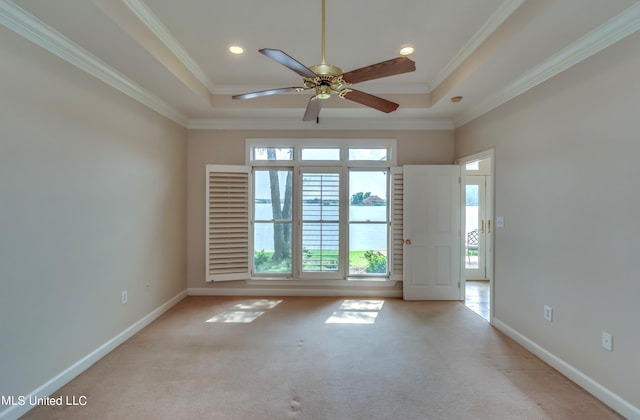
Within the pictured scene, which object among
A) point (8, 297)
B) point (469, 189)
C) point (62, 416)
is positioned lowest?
point (62, 416)

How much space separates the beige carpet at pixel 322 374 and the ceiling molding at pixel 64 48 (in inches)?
101

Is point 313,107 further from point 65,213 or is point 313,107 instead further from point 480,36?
point 65,213

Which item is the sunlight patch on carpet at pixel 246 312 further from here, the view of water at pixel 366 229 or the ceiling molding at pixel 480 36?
the ceiling molding at pixel 480 36

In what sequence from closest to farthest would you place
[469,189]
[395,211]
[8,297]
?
1. [8,297]
2. [395,211]
3. [469,189]

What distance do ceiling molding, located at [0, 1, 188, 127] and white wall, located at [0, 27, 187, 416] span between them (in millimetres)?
55

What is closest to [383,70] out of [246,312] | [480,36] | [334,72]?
[334,72]

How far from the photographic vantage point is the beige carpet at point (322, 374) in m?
1.91

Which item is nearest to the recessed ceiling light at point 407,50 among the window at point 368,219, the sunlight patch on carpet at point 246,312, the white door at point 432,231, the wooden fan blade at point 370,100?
the wooden fan blade at point 370,100

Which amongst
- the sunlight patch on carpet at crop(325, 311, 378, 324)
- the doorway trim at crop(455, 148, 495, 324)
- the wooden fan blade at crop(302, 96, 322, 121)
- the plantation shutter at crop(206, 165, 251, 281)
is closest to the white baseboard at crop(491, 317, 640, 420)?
the doorway trim at crop(455, 148, 495, 324)

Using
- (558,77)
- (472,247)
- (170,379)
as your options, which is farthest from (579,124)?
(170,379)

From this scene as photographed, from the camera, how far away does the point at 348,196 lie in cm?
430

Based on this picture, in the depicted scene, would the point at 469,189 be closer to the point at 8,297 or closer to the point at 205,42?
the point at 205,42

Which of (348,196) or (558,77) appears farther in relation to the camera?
(348,196)

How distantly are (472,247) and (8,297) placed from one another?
20.0 feet
